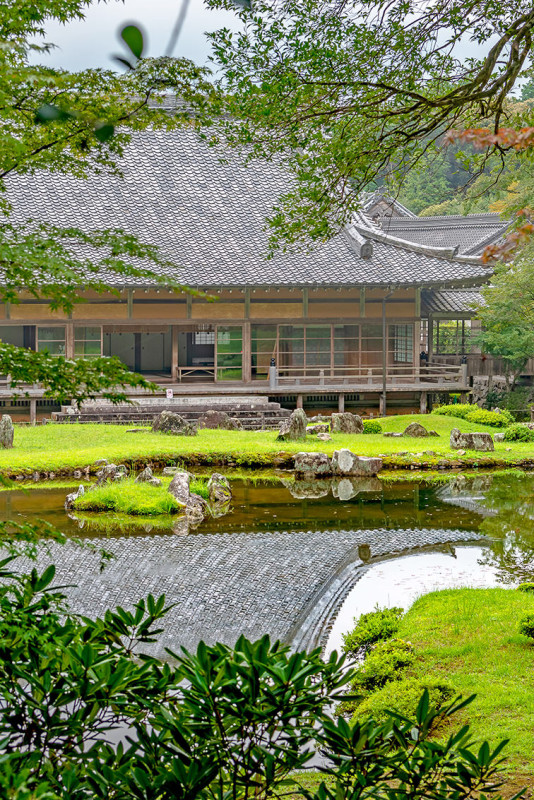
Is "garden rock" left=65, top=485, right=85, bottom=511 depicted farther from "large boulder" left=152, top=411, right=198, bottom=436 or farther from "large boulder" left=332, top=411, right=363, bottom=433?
"large boulder" left=332, top=411, right=363, bottom=433

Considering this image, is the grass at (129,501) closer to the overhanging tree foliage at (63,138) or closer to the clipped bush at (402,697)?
the clipped bush at (402,697)

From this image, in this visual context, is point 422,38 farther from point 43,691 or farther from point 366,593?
point 43,691

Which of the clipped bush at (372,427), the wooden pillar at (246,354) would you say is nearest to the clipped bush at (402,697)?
the clipped bush at (372,427)

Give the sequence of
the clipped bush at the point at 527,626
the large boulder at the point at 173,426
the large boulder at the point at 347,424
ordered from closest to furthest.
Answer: the clipped bush at the point at 527,626 < the large boulder at the point at 173,426 < the large boulder at the point at 347,424

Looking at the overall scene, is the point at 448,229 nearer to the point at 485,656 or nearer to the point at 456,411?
the point at 456,411

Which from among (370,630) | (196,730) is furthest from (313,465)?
(196,730)

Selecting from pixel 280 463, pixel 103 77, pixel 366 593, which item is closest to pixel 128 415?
pixel 280 463

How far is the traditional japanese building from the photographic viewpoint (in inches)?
1043

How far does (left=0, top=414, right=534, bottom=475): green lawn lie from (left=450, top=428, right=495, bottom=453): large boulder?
0.23 metres

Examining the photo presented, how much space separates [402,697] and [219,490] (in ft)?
29.0

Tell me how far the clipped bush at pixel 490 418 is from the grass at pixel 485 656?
13.4m

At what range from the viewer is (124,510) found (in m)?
13.8

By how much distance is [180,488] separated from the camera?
14.6 meters

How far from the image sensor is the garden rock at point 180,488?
46.9ft
